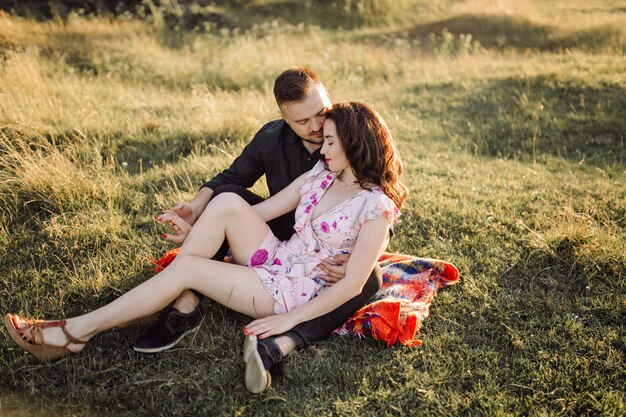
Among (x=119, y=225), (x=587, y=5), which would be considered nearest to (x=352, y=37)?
(x=587, y=5)

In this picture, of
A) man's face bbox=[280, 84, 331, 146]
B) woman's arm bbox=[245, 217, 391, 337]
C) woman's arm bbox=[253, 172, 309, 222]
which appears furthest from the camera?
woman's arm bbox=[253, 172, 309, 222]

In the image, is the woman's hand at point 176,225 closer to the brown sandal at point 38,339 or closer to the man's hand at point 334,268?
the brown sandal at point 38,339

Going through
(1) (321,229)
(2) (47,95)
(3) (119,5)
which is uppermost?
(3) (119,5)

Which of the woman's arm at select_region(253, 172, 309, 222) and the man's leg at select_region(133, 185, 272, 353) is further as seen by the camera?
the woman's arm at select_region(253, 172, 309, 222)

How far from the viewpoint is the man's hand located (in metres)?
3.32

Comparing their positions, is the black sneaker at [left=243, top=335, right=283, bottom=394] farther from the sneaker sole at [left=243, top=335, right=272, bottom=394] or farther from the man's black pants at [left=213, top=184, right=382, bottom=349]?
the man's black pants at [left=213, top=184, right=382, bottom=349]

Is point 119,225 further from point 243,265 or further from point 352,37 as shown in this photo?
point 352,37

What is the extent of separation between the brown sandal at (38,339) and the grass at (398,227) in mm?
90

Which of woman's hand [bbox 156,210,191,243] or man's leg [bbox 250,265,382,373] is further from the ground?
woman's hand [bbox 156,210,191,243]

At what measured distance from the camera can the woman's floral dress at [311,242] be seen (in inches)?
129

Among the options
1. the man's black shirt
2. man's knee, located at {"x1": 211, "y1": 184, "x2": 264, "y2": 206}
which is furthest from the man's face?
man's knee, located at {"x1": 211, "y1": 184, "x2": 264, "y2": 206}

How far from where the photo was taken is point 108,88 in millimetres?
7836

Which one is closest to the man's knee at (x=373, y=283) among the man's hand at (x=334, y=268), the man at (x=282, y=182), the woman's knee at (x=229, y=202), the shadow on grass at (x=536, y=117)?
the man at (x=282, y=182)

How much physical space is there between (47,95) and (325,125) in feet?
15.6
